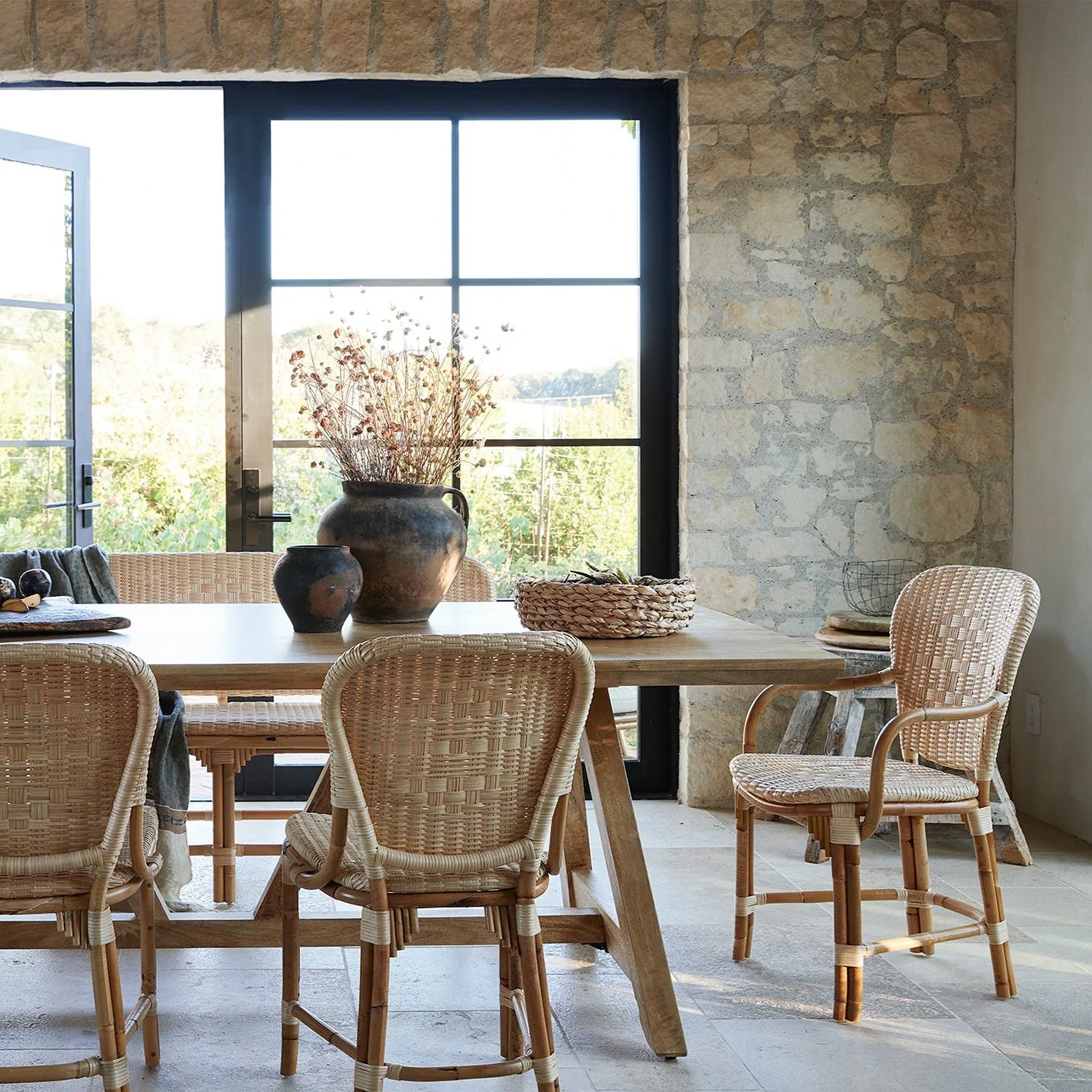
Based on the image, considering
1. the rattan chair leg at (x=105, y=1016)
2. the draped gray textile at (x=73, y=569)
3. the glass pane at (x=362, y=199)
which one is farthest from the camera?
the glass pane at (x=362, y=199)

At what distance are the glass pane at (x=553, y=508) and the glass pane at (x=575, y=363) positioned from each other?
11 centimetres

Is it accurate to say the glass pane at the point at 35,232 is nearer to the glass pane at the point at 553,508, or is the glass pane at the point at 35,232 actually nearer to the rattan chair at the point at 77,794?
the glass pane at the point at 553,508

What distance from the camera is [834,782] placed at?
2.72 m

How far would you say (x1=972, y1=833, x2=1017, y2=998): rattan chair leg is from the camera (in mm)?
2764

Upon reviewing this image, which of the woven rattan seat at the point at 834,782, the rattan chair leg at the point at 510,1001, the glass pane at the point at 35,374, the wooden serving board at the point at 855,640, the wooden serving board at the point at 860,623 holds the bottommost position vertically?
the rattan chair leg at the point at 510,1001

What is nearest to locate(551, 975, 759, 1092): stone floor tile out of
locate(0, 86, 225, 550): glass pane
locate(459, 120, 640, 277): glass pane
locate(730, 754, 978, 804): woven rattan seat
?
locate(730, 754, 978, 804): woven rattan seat

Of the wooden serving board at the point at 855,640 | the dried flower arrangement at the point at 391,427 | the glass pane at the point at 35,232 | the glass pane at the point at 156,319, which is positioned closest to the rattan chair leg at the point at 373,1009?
the dried flower arrangement at the point at 391,427

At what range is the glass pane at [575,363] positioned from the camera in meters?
4.62

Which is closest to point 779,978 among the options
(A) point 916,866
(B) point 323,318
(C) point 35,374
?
(A) point 916,866

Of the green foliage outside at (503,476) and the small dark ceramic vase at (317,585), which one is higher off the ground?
the green foliage outside at (503,476)

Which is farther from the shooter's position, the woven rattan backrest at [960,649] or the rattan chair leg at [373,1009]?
the woven rattan backrest at [960,649]

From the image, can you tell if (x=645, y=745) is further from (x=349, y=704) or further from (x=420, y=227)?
(x=349, y=704)

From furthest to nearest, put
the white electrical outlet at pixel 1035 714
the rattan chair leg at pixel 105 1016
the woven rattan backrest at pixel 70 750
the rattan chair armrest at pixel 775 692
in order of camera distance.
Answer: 1. the white electrical outlet at pixel 1035 714
2. the rattan chair armrest at pixel 775 692
3. the rattan chair leg at pixel 105 1016
4. the woven rattan backrest at pixel 70 750

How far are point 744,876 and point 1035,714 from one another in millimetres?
1829
